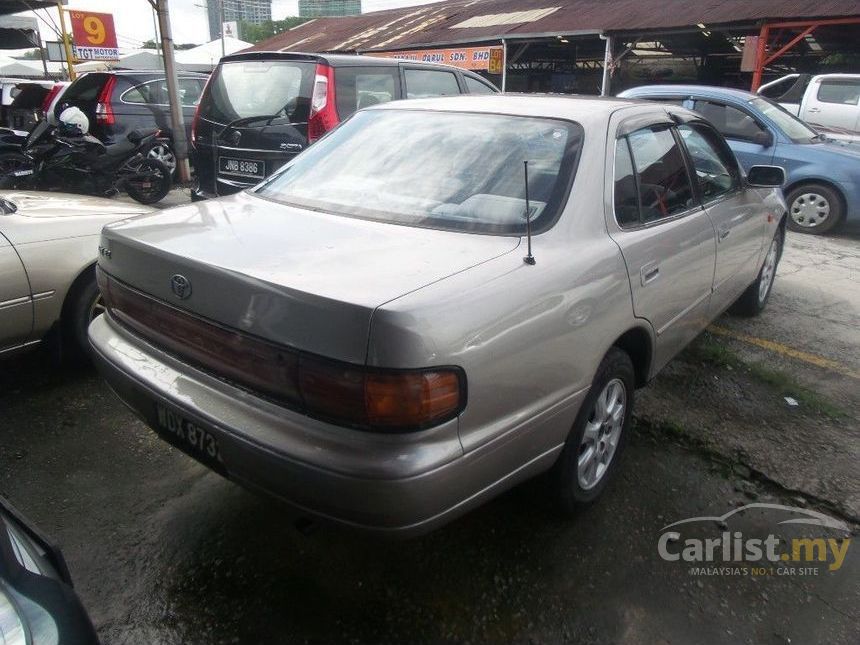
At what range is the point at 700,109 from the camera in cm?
815

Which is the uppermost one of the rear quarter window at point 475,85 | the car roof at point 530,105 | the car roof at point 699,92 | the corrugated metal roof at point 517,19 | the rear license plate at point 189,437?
the corrugated metal roof at point 517,19

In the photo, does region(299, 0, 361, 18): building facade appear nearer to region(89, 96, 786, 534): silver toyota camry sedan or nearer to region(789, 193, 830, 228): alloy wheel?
region(789, 193, 830, 228): alloy wheel

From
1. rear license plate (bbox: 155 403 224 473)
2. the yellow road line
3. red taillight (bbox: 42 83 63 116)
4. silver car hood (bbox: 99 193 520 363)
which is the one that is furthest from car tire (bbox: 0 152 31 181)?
the yellow road line

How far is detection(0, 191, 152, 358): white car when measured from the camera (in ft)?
10.2

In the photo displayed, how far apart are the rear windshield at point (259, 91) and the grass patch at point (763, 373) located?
3.64 meters

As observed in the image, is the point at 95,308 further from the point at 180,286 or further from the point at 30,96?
the point at 30,96

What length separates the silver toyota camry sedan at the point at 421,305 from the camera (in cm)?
175

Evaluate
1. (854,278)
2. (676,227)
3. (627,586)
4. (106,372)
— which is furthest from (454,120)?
(854,278)

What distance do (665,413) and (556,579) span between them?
1.46 m

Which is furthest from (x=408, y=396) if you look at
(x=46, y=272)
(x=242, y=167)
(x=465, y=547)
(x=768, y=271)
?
A: (x=242, y=167)

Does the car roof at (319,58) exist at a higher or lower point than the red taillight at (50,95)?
higher

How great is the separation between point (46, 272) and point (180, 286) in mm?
1628

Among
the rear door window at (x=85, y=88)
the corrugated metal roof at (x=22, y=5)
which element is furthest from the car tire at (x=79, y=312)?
the corrugated metal roof at (x=22, y=5)

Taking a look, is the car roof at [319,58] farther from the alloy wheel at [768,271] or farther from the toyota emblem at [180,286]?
the toyota emblem at [180,286]
